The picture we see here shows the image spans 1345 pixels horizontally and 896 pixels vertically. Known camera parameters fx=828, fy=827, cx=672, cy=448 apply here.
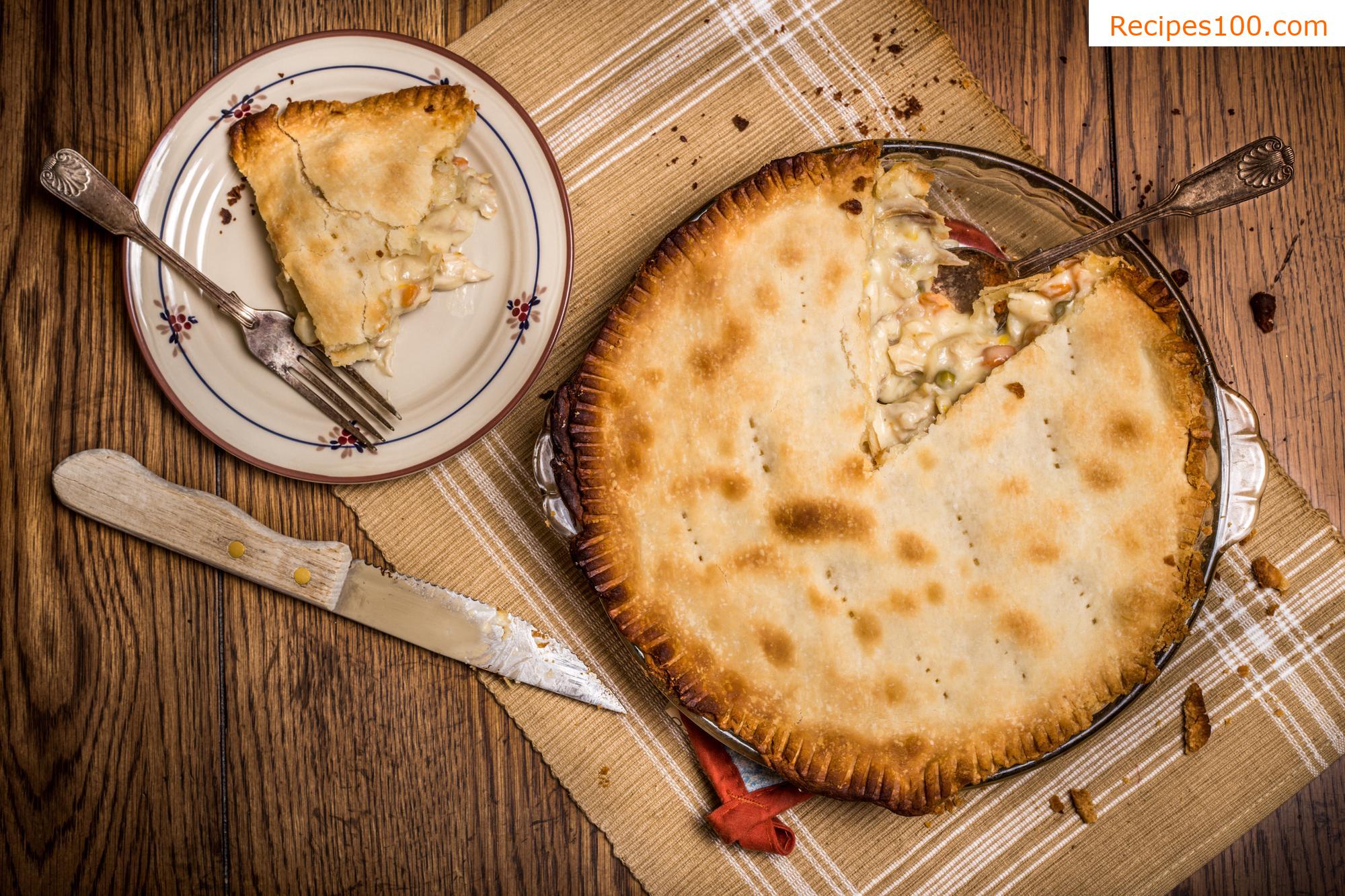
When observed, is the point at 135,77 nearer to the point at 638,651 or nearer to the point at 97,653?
the point at 97,653

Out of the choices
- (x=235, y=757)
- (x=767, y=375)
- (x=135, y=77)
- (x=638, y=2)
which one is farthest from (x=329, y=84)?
(x=235, y=757)

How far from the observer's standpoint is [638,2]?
1.65 m

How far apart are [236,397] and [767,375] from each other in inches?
39.3

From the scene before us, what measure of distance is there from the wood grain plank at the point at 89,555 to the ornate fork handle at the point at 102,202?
112 mm

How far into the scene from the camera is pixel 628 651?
1.58m

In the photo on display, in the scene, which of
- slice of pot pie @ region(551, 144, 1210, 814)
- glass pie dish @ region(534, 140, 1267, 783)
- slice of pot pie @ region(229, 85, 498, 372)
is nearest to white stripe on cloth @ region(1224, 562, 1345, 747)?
glass pie dish @ region(534, 140, 1267, 783)

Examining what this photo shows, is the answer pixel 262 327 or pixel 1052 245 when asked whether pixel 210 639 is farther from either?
pixel 1052 245

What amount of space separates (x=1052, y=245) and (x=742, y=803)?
119 centimetres

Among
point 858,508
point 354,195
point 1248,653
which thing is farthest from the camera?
point 1248,653

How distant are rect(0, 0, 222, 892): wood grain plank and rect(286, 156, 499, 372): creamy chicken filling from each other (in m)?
0.43

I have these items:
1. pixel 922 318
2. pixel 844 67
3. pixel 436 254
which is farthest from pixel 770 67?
pixel 436 254

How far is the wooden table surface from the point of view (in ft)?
5.30

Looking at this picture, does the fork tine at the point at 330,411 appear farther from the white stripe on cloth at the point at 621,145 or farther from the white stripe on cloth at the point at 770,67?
the white stripe on cloth at the point at 770,67

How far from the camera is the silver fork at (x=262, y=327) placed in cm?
150
